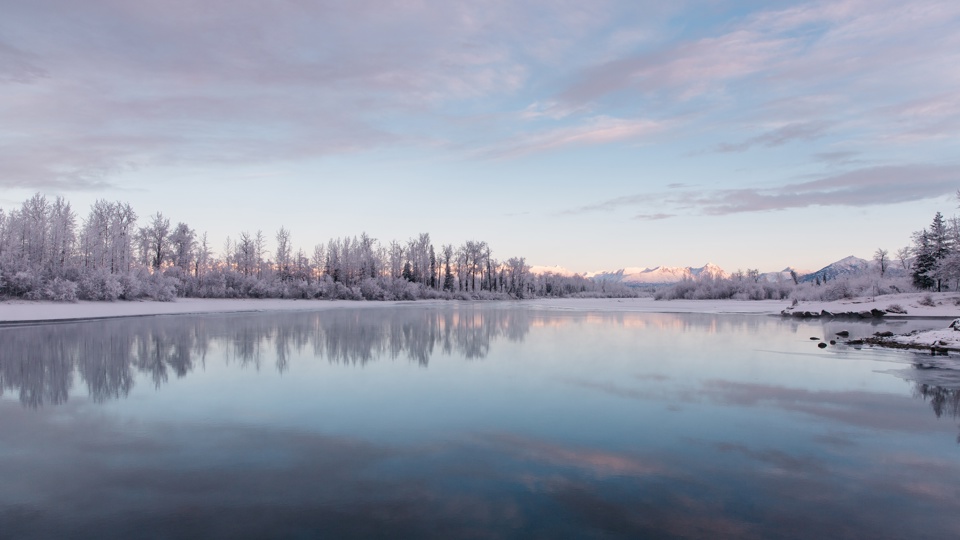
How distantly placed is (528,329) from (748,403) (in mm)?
16102

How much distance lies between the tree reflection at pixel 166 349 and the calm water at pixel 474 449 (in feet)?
0.49

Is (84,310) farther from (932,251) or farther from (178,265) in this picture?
(932,251)

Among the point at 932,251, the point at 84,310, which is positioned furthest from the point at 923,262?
the point at 84,310

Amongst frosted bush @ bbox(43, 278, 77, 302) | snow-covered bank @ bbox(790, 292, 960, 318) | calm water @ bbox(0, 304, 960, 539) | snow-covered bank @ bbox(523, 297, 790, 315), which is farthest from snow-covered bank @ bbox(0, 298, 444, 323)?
snow-covered bank @ bbox(790, 292, 960, 318)

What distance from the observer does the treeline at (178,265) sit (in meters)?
40.0

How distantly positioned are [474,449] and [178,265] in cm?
7337

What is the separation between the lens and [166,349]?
52.2 feet

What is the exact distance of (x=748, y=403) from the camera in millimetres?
9203

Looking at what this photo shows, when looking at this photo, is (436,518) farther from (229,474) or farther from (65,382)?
(65,382)

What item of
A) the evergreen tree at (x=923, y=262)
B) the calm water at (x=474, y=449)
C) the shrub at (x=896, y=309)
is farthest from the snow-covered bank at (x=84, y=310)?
the evergreen tree at (x=923, y=262)

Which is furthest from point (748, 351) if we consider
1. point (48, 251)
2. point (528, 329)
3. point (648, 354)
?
point (48, 251)

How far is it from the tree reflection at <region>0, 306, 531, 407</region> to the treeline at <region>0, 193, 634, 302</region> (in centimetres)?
1970

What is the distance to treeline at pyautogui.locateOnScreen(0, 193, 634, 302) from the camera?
40031 millimetres

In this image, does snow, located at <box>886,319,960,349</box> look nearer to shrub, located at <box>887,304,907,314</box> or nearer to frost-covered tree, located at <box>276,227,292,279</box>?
shrub, located at <box>887,304,907,314</box>
